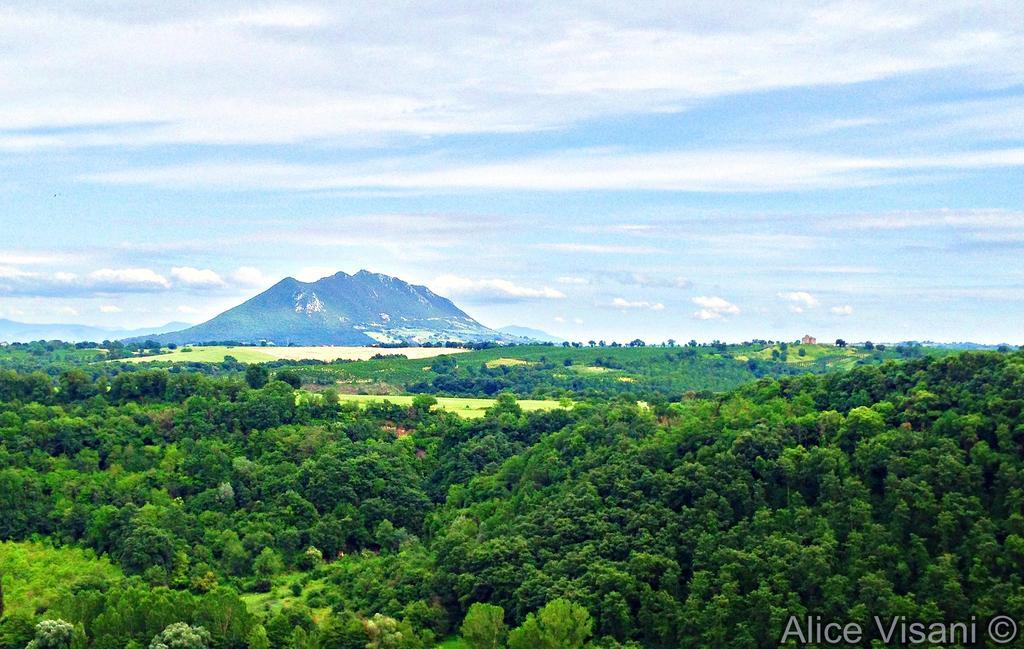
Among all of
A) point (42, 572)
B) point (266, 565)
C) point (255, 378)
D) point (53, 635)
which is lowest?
point (53, 635)

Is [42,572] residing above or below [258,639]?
above

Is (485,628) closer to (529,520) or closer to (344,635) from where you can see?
(344,635)

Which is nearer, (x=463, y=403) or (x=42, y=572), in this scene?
(x=42, y=572)

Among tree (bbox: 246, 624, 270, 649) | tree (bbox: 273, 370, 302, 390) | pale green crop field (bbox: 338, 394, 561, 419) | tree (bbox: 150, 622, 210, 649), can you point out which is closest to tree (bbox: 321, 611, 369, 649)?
tree (bbox: 246, 624, 270, 649)

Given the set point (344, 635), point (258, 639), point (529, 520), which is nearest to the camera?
point (258, 639)

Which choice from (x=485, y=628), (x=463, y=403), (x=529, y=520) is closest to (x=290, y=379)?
(x=463, y=403)

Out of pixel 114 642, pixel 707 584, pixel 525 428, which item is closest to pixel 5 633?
pixel 114 642

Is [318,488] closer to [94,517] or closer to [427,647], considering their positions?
[94,517]
